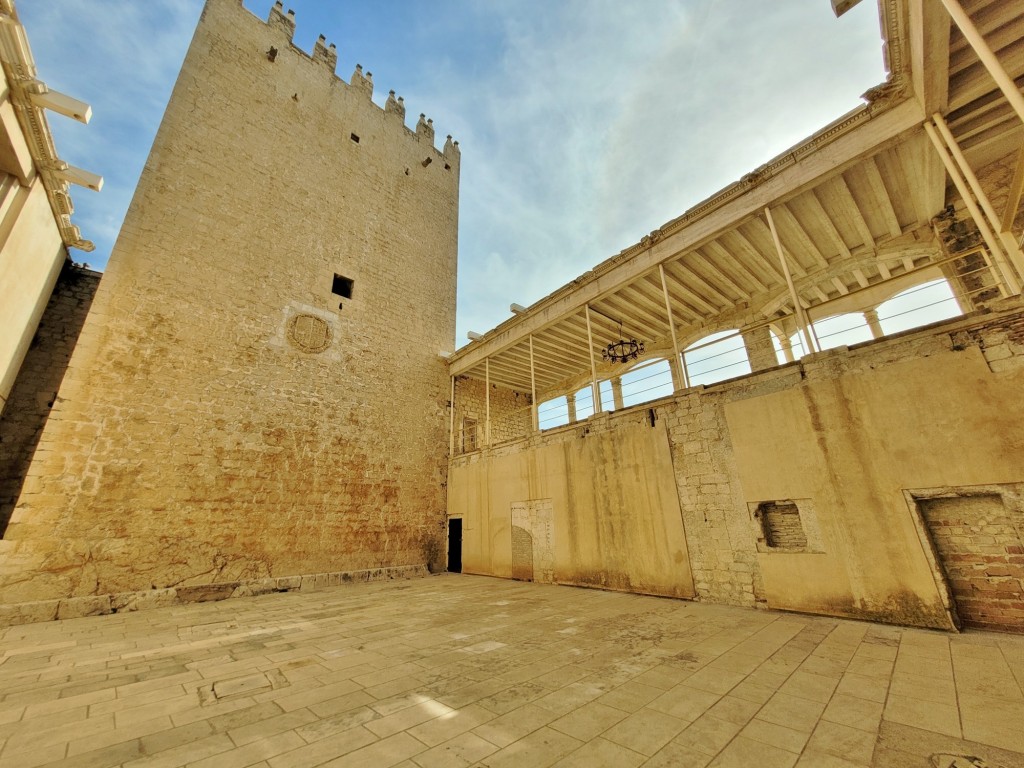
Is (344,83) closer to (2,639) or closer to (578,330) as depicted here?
(578,330)

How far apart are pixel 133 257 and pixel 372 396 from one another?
5.15m

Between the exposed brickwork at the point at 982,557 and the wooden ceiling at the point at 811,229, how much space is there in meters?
2.48

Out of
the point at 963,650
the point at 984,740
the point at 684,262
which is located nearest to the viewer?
the point at 984,740

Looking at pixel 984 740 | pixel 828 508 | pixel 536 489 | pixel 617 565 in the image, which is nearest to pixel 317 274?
pixel 536 489

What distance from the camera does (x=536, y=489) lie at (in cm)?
804

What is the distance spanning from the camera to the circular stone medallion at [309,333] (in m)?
8.82

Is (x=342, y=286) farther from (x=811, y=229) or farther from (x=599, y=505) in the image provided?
(x=811, y=229)

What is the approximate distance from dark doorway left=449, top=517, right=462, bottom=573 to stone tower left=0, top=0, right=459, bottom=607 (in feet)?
1.62

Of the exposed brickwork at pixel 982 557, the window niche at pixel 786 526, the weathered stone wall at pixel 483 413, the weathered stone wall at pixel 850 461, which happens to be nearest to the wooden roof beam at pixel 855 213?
the weathered stone wall at pixel 850 461

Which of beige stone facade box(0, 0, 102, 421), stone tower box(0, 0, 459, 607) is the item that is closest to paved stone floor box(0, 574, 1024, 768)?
stone tower box(0, 0, 459, 607)

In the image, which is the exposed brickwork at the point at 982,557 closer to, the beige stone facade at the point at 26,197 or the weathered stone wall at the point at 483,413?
the weathered stone wall at the point at 483,413

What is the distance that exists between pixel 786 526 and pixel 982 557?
1.59m

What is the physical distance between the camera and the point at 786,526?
4.90 meters

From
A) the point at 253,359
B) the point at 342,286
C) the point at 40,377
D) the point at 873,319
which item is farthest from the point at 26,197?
the point at 873,319
